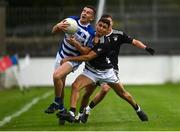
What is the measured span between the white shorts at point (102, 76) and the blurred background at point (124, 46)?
19.2m

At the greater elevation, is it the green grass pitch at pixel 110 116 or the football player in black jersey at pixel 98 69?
the football player in black jersey at pixel 98 69

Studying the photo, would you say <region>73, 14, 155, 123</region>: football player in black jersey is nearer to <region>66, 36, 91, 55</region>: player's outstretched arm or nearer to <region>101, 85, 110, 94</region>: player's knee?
<region>101, 85, 110, 94</region>: player's knee

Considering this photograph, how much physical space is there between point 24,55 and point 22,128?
71.2 feet

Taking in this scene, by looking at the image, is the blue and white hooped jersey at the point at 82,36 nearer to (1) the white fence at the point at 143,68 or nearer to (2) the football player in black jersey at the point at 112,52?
(2) the football player in black jersey at the point at 112,52

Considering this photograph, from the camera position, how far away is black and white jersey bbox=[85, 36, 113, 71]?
52.8ft

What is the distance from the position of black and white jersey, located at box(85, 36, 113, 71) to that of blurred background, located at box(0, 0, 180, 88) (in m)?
19.3

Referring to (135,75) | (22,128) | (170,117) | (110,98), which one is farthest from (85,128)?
(135,75)

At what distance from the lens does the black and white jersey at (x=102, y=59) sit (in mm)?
16094

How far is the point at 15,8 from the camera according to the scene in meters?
37.5

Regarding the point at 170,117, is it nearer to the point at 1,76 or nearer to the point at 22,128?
the point at 22,128

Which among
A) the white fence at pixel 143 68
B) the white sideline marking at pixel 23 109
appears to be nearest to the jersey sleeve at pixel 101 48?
the white sideline marking at pixel 23 109

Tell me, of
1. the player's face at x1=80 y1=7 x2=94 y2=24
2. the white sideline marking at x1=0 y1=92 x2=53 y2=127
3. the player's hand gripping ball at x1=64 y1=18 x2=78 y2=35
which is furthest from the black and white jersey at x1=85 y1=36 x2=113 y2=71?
the white sideline marking at x1=0 y1=92 x2=53 y2=127

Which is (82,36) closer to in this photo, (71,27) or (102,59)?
(71,27)

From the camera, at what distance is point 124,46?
124ft
